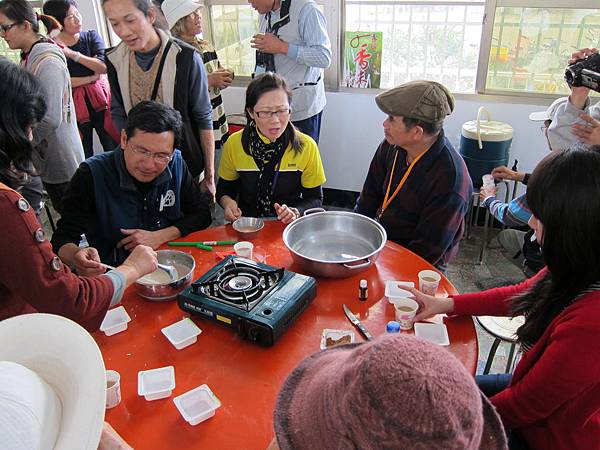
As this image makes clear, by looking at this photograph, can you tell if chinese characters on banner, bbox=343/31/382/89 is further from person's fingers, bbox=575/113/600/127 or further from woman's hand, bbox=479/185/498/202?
person's fingers, bbox=575/113/600/127

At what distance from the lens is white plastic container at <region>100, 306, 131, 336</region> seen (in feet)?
4.38

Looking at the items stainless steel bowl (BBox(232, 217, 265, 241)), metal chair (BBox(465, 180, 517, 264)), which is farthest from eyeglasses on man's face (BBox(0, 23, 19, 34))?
metal chair (BBox(465, 180, 517, 264))

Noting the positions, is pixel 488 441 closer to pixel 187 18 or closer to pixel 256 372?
pixel 256 372

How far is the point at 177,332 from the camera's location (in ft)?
4.31

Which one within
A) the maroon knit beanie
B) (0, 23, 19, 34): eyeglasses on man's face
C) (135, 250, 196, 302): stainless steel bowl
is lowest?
(135, 250, 196, 302): stainless steel bowl

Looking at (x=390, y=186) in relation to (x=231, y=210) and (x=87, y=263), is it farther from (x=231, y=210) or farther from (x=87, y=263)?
(x=87, y=263)

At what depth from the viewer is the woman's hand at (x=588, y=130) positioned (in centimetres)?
208

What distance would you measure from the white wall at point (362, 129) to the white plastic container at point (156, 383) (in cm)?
282

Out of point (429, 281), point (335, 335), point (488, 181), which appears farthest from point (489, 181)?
point (335, 335)

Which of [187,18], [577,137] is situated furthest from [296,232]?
[187,18]

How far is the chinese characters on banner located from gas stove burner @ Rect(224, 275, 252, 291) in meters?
2.68

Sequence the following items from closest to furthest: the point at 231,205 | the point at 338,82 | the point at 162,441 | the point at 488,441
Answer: the point at 488,441, the point at 162,441, the point at 231,205, the point at 338,82

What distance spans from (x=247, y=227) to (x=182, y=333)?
680mm

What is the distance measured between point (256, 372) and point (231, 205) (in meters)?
1.03
